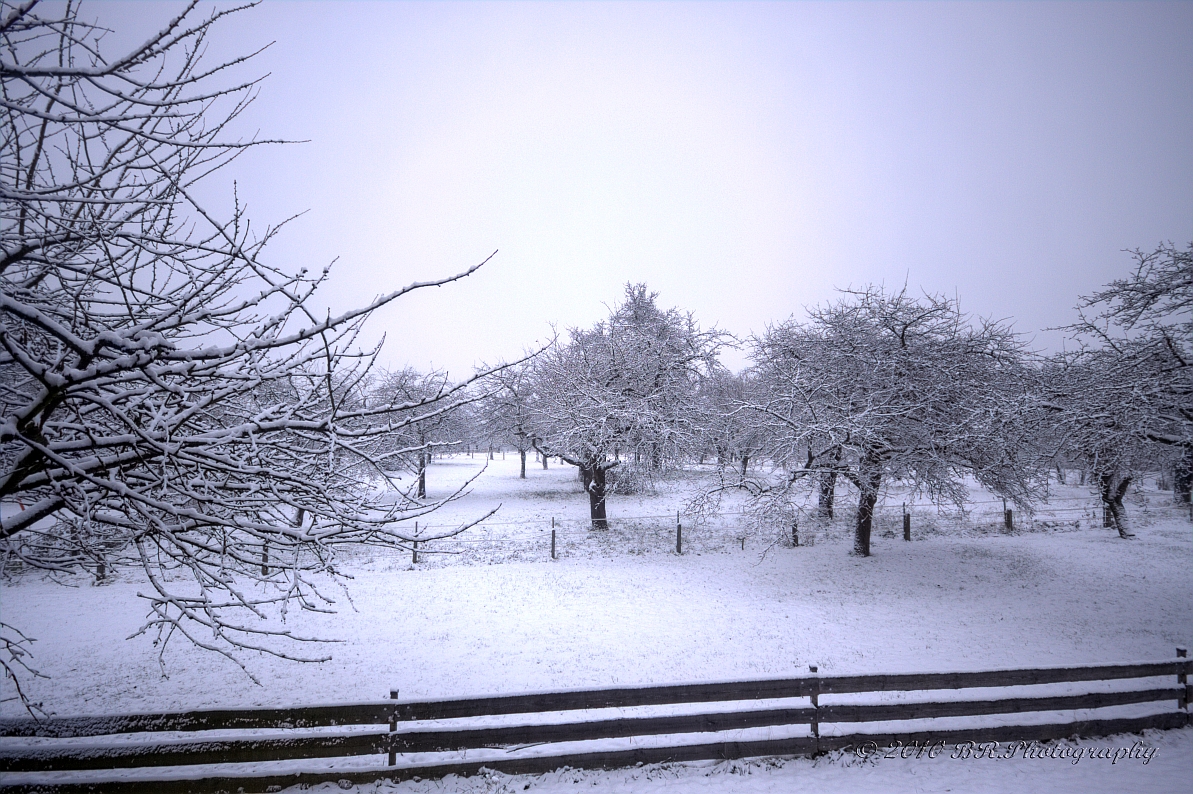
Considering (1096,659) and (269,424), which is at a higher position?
(269,424)

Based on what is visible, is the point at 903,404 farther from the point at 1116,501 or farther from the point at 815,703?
the point at 1116,501

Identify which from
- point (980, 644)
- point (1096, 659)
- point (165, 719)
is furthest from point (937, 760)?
point (165, 719)

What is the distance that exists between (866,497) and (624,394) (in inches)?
364

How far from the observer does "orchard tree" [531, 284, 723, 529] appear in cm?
1841

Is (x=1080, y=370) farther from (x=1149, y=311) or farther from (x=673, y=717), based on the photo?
(x=673, y=717)

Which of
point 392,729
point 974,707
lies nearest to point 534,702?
point 392,729

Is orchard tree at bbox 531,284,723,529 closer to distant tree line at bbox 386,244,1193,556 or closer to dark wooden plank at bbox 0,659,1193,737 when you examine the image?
distant tree line at bbox 386,244,1193,556

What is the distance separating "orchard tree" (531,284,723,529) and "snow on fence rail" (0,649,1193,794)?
38.2 feet

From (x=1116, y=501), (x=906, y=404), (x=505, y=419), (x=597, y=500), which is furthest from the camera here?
(x=505, y=419)

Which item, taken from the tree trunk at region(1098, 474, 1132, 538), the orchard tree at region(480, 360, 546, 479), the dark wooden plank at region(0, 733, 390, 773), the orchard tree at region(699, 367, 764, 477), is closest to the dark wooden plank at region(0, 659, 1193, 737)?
the dark wooden plank at region(0, 733, 390, 773)

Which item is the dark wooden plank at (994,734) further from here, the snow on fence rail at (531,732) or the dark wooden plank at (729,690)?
the dark wooden plank at (729,690)

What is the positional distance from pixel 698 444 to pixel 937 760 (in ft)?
43.7

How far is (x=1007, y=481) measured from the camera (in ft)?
44.7

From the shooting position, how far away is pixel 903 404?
44.4ft
